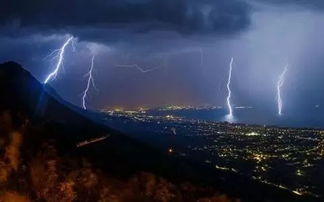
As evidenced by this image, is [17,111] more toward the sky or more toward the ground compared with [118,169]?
more toward the sky

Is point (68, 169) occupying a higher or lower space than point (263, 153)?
lower

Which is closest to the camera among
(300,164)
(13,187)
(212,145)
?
(13,187)

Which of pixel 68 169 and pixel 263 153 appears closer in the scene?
pixel 68 169

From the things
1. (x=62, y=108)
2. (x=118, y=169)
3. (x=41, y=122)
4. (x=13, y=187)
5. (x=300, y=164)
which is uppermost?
(x=300, y=164)

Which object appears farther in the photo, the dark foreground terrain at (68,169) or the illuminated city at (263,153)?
the illuminated city at (263,153)

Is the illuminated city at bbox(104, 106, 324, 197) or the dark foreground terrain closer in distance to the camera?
the dark foreground terrain

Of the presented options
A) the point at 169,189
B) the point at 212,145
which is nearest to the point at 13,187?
the point at 169,189

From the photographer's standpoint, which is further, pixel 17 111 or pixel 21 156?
pixel 17 111

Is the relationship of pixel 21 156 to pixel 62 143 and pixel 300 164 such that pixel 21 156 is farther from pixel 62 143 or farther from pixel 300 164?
pixel 300 164

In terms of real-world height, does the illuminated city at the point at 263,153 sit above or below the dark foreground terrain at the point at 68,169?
above

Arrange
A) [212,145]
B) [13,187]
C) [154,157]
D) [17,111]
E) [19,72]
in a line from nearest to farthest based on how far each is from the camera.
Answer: [13,187] < [17,111] < [154,157] < [19,72] < [212,145]

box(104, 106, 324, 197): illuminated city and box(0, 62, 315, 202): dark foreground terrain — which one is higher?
Answer: box(104, 106, 324, 197): illuminated city
